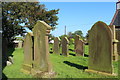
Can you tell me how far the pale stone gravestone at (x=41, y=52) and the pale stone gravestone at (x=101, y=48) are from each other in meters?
2.00

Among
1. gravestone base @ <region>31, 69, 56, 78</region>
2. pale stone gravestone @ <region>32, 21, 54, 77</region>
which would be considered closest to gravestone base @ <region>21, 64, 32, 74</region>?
pale stone gravestone @ <region>32, 21, 54, 77</region>

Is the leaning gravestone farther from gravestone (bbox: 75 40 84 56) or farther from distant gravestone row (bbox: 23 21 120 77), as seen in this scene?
gravestone (bbox: 75 40 84 56)

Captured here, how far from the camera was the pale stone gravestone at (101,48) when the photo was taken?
5875 millimetres

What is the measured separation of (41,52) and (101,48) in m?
2.58

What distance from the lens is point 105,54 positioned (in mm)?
5977

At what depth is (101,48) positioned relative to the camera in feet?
20.1

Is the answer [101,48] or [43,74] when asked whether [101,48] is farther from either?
[43,74]

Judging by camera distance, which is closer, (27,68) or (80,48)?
(27,68)

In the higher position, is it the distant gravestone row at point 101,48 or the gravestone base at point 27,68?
the distant gravestone row at point 101,48

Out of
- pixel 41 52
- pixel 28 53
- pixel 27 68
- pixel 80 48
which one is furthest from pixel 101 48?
pixel 80 48

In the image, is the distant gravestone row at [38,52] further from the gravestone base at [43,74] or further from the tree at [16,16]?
the tree at [16,16]

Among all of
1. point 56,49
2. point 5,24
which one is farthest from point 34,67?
point 5,24

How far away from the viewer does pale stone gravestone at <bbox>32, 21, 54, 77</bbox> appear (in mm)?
5863

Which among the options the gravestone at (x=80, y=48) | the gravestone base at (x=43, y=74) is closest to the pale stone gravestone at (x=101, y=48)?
the gravestone base at (x=43, y=74)
